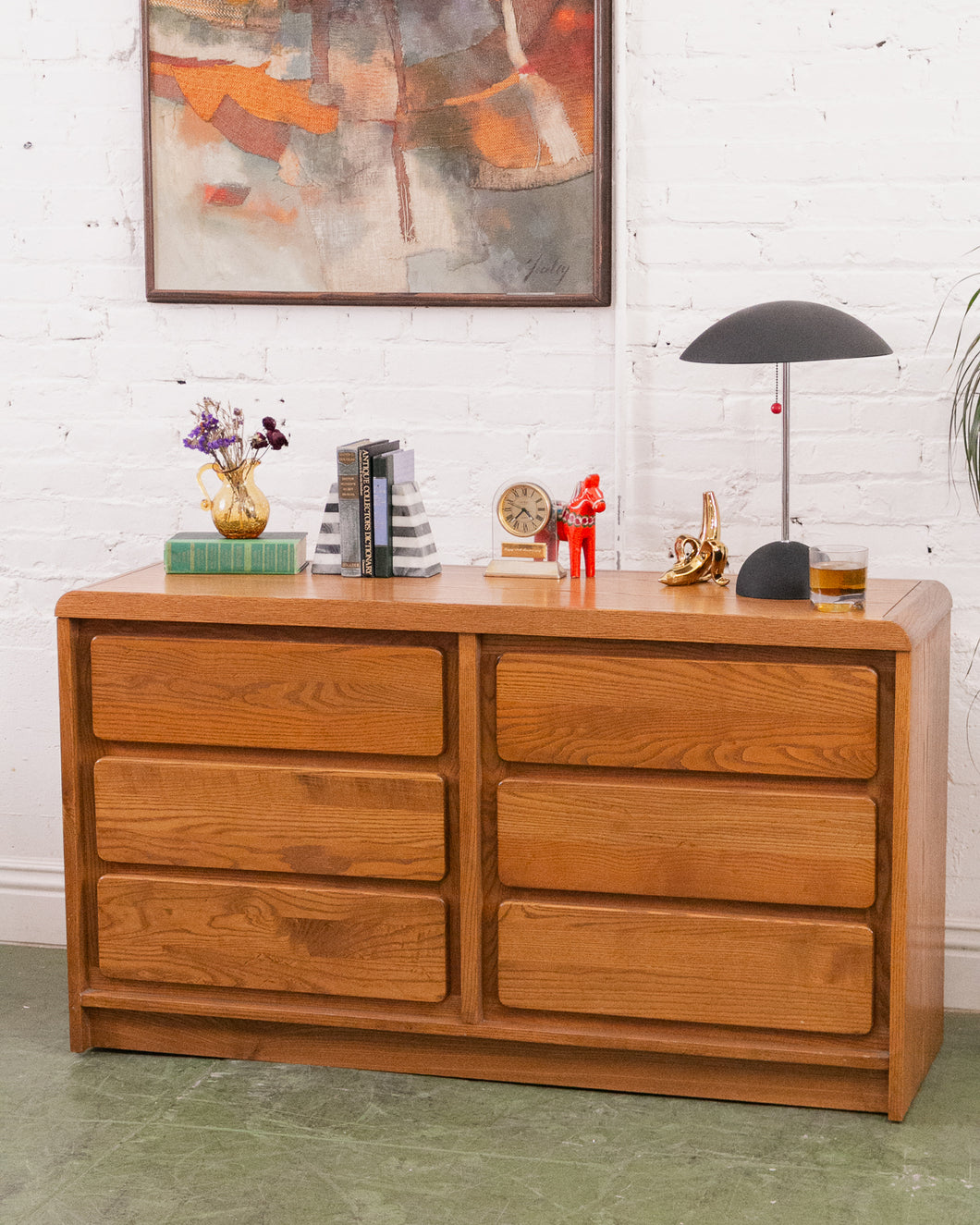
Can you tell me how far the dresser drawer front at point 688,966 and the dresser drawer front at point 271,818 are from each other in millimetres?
214

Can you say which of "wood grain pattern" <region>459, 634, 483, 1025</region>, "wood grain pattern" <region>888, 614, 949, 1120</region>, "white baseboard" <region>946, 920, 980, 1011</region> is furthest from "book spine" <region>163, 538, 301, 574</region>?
"white baseboard" <region>946, 920, 980, 1011</region>

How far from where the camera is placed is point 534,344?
2.96 metres

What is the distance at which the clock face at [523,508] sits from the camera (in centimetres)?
269

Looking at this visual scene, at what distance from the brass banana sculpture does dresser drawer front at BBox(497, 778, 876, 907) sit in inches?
15.9

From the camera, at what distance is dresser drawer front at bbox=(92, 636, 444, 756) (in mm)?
2512

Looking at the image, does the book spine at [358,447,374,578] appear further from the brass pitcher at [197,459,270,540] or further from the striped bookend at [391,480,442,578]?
the brass pitcher at [197,459,270,540]

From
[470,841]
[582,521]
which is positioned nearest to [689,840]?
[470,841]

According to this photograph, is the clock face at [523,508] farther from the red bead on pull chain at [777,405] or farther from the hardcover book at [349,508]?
the red bead on pull chain at [777,405]

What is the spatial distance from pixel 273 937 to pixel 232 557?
71 cm

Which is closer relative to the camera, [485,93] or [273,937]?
[273,937]

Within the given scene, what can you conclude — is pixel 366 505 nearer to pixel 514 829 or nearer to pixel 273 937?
pixel 514 829

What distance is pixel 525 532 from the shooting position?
2.71m

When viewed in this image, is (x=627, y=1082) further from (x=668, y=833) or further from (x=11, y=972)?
(x=11, y=972)

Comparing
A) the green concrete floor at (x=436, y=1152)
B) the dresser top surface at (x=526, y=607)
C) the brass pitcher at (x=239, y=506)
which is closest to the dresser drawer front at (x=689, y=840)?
Result: the dresser top surface at (x=526, y=607)
